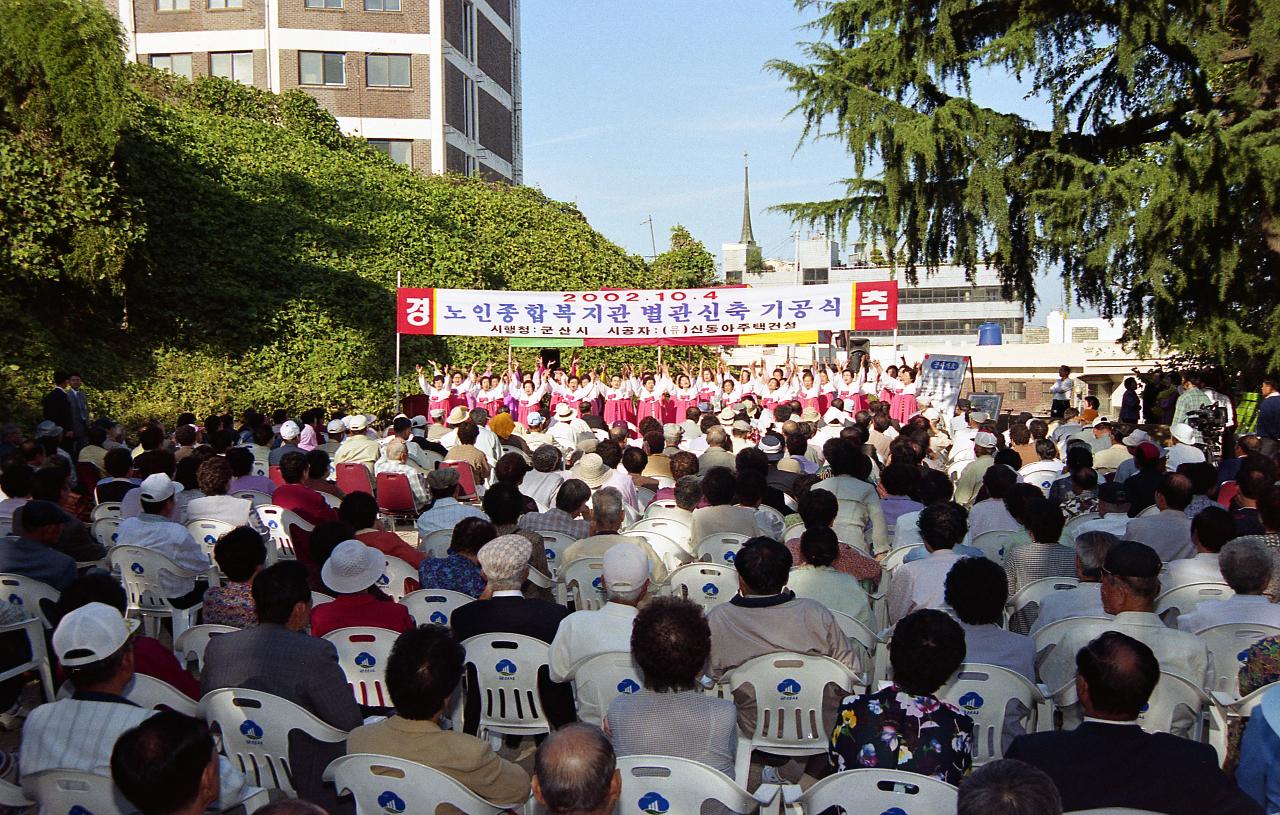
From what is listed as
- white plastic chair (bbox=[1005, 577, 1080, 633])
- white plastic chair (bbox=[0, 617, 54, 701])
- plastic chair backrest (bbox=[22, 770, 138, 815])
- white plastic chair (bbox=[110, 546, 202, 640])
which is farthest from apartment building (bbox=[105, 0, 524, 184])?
plastic chair backrest (bbox=[22, 770, 138, 815])

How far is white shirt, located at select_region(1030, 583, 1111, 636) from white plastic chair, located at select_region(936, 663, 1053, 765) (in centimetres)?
89

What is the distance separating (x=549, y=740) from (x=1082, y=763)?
4.88 ft

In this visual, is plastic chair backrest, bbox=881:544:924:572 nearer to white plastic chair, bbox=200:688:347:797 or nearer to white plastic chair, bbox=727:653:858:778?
white plastic chair, bbox=727:653:858:778

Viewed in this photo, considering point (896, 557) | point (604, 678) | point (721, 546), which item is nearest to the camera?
point (604, 678)

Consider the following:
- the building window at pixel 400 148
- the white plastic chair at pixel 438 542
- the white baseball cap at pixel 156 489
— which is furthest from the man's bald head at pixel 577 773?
the building window at pixel 400 148

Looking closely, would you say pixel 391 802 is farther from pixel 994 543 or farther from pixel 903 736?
pixel 994 543

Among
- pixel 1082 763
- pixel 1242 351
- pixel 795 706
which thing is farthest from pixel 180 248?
pixel 1082 763

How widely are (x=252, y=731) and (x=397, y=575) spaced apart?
8.04 ft

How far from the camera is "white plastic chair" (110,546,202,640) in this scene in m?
6.25

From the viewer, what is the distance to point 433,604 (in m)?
5.21

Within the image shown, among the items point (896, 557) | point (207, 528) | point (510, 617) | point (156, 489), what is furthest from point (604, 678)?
point (207, 528)

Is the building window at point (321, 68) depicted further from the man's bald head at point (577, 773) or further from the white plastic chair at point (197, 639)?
the man's bald head at point (577, 773)

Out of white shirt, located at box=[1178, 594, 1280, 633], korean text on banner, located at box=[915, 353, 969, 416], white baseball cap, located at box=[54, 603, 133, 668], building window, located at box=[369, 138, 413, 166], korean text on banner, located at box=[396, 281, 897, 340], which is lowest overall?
white shirt, located at box=[1178, 594, 1280, 633]

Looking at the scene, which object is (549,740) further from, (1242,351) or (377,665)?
(1242,351)
